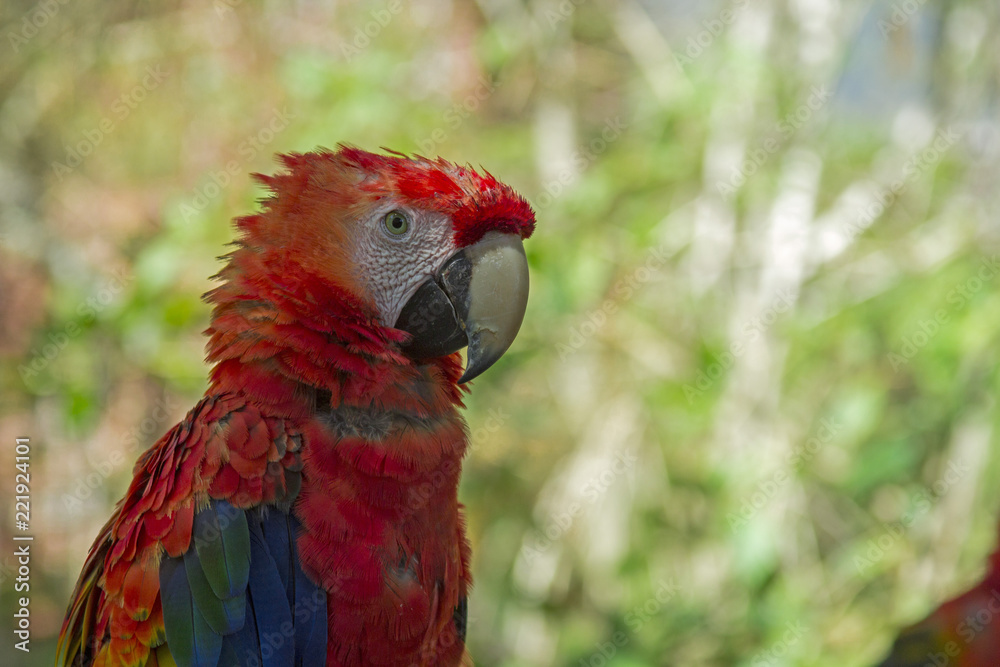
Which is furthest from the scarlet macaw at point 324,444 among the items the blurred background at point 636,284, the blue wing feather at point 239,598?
the blurred background at point 636,284

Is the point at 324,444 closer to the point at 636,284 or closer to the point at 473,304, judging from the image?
the point at 473,304

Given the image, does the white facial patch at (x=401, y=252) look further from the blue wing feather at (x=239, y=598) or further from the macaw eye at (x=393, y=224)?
the blue wing feather at (x=239, y=598)

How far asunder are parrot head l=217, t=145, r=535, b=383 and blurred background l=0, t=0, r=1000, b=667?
3.05 feet

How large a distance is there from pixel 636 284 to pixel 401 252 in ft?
4.76

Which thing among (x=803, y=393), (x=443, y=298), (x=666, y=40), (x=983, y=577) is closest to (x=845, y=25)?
(x=666, y=40)

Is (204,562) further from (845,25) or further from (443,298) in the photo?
(845,25)

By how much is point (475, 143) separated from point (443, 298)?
164 cm

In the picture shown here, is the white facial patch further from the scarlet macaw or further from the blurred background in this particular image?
the blurred background

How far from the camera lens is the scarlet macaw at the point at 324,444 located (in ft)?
2.86

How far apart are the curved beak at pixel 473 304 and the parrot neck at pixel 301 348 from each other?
0.04 metres

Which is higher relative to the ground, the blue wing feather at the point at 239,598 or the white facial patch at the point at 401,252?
the white facial patch at the point at 401,252

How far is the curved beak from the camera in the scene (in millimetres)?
954

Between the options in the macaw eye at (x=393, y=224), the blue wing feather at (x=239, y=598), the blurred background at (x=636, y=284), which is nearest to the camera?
the blue wing feather at (x=239, y=598)

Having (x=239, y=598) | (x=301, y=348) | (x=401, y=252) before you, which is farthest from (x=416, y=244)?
(x=239, y=598)
